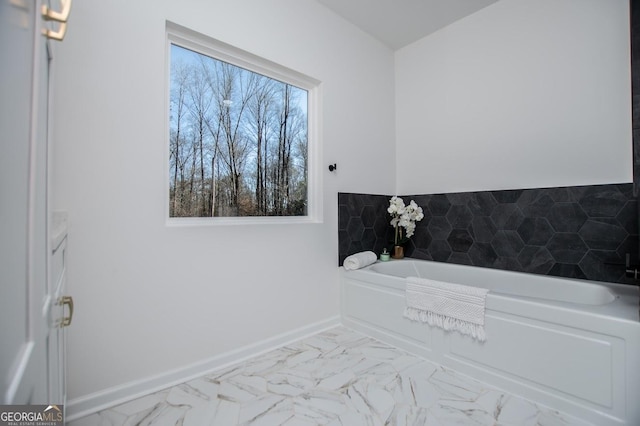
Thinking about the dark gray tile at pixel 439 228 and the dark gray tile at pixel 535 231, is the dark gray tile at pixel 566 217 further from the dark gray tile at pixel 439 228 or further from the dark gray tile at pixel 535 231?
the dark gray tile at pixel 439 228

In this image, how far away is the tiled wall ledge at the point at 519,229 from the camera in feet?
6.97

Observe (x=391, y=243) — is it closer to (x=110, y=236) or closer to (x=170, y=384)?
(x=170, y=384)

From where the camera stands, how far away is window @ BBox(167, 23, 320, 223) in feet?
6.54

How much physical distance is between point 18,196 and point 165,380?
1806 mm

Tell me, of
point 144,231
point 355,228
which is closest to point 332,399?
point 144,231

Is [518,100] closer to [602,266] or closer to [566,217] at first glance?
[566,217]

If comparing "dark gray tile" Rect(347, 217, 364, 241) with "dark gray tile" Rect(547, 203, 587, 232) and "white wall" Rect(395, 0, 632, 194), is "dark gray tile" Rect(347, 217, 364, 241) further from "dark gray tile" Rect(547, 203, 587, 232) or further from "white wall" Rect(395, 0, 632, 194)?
"dark gray tile" Rect(547, 203, 587, 232)

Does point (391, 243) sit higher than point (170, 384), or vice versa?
point (391, 243)

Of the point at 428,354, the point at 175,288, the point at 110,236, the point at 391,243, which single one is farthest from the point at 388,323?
the point at 110,236

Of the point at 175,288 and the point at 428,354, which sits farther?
the point at 428,354

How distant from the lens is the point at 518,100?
2564mm

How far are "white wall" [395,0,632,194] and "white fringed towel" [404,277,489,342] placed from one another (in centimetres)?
126

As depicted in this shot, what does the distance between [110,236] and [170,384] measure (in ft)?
3.17

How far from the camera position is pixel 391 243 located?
3.34 meters
